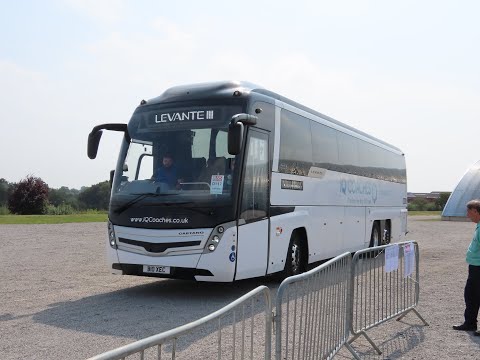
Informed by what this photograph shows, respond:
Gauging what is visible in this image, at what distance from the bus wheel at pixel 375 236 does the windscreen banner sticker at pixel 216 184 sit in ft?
29.7

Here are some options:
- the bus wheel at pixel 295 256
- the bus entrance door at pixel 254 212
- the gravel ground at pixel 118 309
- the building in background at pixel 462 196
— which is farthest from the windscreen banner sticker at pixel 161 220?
the building in background at pixel 462 196

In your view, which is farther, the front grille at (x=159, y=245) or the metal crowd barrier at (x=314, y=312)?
the front grille at (x=159, y=245)

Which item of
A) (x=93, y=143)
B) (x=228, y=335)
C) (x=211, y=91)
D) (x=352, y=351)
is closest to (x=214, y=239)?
(x=211, y=91)

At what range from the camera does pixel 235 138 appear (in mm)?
9219

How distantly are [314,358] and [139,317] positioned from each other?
143 inches

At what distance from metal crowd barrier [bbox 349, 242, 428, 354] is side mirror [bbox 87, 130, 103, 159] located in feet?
18.7

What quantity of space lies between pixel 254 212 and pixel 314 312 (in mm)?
4785

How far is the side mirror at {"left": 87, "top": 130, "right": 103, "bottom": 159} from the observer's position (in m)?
10.8

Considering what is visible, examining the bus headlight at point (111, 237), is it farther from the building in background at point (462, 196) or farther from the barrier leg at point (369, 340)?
the building in background at point (462, 196)

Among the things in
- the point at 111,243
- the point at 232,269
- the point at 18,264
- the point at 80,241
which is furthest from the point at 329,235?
the point at 80,241

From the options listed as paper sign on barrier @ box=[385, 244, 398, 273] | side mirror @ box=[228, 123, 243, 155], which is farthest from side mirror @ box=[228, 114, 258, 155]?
paper sign on barrier @ box=[385, 244, 398, 273]

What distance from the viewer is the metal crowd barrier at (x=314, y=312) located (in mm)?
4844

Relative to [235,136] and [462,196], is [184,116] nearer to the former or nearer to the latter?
[235,136]

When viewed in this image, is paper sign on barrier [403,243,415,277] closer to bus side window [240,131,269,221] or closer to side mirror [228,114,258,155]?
bus side window [240,131,269,221]
